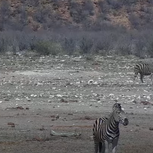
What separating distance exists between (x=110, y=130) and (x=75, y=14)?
4842 centimetres

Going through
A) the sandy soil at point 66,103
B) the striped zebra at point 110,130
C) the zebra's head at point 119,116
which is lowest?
the sandy soil at point 66,103

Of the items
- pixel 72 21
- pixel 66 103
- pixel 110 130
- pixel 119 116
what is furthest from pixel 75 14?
pixel 119 116

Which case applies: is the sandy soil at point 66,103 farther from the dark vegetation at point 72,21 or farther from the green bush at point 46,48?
the dark vegetation at point 72,21

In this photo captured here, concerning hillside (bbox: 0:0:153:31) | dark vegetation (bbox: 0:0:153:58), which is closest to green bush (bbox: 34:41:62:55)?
dark vegetation (bbox: 0:0:153:58)

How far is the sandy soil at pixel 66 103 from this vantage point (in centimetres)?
1277

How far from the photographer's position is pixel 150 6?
59688 millimetres

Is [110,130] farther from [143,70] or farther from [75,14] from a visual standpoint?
[75,14]

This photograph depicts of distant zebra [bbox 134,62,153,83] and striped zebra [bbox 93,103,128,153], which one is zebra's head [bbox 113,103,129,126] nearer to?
striped zebra [bbox 93,103,128,153]

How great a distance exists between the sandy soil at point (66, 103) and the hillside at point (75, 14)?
958 inches

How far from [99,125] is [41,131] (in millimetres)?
3914

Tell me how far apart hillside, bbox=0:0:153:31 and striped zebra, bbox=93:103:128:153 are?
45.5m

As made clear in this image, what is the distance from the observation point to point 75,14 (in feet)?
191

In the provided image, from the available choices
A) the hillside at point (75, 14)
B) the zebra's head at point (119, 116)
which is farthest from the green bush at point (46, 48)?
the zebra's head at point (119, 116)

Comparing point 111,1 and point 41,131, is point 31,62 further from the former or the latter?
point 111,1
